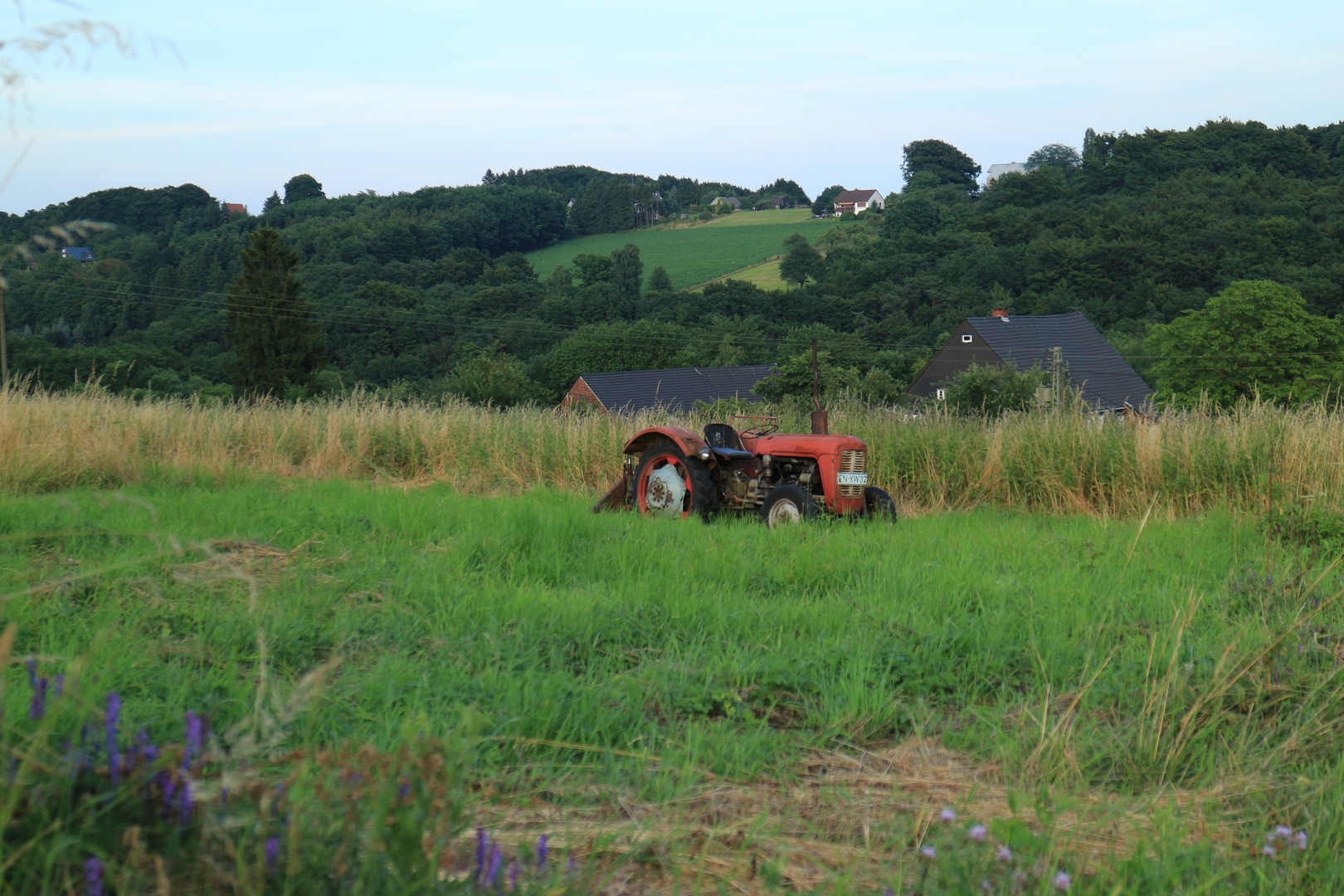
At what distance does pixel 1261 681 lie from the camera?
11.2ft

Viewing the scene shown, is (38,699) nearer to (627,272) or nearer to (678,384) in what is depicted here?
(678,384)

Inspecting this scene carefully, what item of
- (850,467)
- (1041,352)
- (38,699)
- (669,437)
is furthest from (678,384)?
(38,699)

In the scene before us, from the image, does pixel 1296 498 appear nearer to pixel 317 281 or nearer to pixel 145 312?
pixel 145 312

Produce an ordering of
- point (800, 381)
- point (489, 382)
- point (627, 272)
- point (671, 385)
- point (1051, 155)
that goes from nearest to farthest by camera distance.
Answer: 1. point (800, 381)
2. point (489, 382)
3. point (671, 385)
4. point (627, 272)
5. point (1051, 155)

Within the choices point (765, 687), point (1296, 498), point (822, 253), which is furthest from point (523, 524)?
point (822, 253)

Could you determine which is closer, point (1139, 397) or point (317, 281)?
point (1139, 397)

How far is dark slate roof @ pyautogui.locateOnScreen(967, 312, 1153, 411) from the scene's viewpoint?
130ft

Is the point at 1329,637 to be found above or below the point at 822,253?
below

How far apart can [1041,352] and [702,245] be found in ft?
154

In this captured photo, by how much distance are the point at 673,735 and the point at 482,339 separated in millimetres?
54195

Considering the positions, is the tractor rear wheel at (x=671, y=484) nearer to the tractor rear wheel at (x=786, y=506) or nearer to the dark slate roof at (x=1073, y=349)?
the tractor rear wheel at (x=786, y=506)

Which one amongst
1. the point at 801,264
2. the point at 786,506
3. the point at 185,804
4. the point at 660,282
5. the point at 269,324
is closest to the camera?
the point at 185,804

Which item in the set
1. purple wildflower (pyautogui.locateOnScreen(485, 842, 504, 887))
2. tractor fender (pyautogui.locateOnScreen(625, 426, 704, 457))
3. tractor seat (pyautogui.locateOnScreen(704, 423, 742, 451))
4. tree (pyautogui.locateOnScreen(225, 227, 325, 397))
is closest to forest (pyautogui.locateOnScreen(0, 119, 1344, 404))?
tree (pyautogui.locateOnScreen(225, 227, 325, 397))

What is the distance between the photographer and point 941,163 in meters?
91.4
